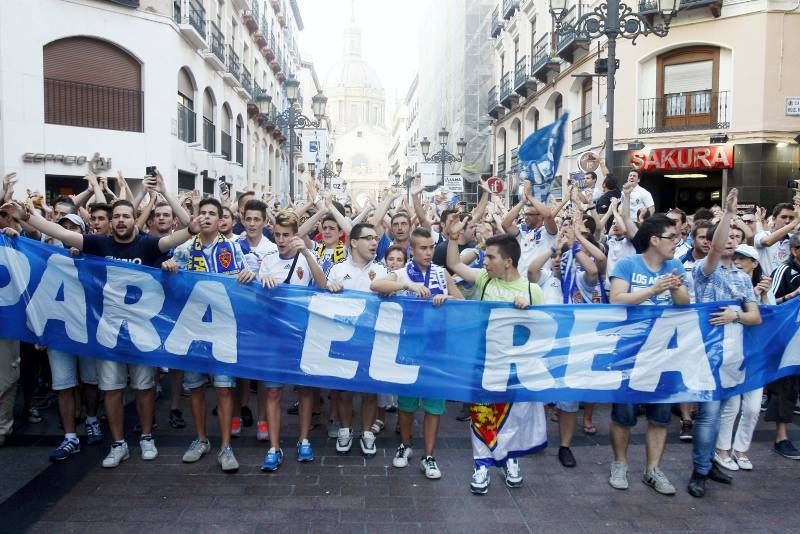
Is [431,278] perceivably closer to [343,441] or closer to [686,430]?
[343,441]

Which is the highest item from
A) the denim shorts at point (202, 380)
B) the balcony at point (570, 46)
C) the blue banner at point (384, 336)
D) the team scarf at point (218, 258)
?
the balcony at point (570, 46)

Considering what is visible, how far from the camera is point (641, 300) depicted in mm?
4754

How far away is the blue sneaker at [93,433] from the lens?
5.67m

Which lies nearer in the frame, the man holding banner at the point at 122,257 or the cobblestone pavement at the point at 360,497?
the cobblestone pavement at the point at 360,497

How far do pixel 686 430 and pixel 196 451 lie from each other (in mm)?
4189

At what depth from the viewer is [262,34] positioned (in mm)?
32812

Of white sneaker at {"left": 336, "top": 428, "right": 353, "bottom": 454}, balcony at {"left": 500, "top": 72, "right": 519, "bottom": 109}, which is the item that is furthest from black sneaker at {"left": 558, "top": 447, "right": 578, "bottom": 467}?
balcony at {"left": 500, "top": 72, "right": 519, "bottom": 109}

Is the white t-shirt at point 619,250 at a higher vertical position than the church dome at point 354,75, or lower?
lower

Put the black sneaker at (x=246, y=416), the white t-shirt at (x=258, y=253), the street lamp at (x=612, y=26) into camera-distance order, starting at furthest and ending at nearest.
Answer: the street lamp at (x=612, y=26)
the black sneaker at (x=246, y=416)
the white t-shirt at (x=258, y=253)

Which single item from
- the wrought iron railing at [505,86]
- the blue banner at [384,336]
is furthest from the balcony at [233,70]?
the blue banner at [384,336]

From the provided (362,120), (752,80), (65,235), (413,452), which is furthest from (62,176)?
(362,120)

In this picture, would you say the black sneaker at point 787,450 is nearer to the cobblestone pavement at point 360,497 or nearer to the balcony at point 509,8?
the cobblestone pavement at point 360,497

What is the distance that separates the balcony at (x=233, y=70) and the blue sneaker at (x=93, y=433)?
2057 centimetres

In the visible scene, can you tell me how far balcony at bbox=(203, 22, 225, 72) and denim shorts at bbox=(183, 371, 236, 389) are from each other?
18.4 metres
